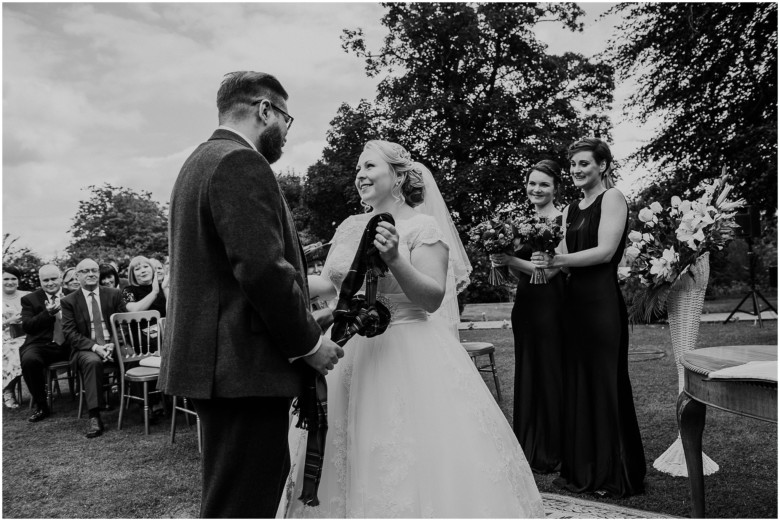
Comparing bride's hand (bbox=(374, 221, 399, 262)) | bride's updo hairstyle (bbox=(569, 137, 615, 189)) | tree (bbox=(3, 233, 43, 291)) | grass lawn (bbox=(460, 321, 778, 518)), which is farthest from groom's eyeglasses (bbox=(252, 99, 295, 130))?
tree (bbox=(3, 233, 43, 291))

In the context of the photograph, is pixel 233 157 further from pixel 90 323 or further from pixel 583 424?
pixel 90 323

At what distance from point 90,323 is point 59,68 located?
5378 mm

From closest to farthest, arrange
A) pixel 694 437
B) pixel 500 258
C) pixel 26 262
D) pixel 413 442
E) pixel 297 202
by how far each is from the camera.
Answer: pixel 413 442, pixel 694 437, pixel 500 258, pixel 26 262, pixel 297 202

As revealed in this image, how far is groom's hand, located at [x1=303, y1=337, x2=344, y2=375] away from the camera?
2146 mm

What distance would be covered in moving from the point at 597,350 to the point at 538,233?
922 millimetres

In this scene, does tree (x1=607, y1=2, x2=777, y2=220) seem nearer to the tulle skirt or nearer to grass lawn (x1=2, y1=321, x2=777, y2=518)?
grass lawn (x1=2, y1=321, x2=777, y2=518)

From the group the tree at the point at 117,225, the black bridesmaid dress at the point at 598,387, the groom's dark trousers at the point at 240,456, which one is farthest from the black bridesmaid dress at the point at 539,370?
the tree at the point at 117,225

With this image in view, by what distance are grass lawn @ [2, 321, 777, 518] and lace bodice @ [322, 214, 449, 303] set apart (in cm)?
218

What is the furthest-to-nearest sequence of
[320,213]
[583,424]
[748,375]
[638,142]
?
1. [320,213]
2. [638,142]
3. [583,424]
4. [748,375]

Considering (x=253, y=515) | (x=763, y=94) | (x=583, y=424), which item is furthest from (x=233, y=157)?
(x=763, y=94)

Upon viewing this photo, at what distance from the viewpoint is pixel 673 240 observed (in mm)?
4168

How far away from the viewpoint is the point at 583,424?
4.10m

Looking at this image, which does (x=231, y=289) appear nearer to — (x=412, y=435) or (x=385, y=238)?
(x=385, y=238)

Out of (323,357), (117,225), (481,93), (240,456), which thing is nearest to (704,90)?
(481,93)
